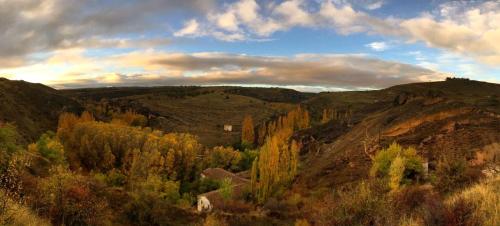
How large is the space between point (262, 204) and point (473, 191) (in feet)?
141

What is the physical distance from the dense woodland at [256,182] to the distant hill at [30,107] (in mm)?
15571

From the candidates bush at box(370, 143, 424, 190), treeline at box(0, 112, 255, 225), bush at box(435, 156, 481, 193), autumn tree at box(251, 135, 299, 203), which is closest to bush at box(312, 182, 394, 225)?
bush at box(435, 156, 481, 193)

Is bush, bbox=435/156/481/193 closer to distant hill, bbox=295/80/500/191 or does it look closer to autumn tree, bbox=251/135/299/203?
distant hill, bbox=295/80/500/191

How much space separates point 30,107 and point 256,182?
339 ft

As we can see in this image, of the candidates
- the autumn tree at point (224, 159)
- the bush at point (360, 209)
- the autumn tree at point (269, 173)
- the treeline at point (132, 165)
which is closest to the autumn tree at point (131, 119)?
the treeline at point (132, 165)

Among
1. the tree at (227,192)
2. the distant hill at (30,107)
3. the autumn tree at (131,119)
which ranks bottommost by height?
the tree at (227,192)

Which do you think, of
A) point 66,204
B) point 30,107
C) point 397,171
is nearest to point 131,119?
point 30,107

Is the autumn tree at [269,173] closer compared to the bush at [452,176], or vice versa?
the bush at [452,176]

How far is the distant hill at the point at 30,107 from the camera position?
379 ft

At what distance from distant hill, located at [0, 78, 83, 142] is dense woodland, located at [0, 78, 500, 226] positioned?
613 inches

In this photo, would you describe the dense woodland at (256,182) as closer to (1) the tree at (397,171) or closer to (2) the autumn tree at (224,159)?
(1) the tree at (397,171)

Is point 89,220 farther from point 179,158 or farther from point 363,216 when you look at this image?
point 179,158

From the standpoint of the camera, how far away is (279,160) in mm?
61219

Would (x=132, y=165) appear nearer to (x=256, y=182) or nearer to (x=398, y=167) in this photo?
(x=256, y=182)
